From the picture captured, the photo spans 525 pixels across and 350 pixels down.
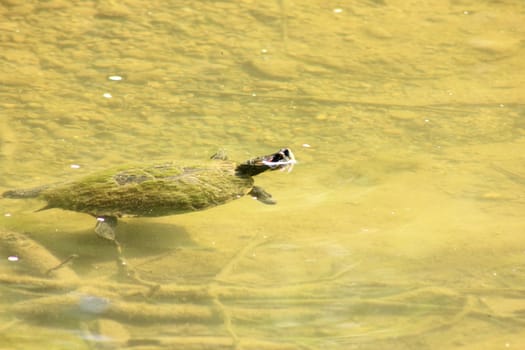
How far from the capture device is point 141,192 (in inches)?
140

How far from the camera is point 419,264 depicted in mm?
3604

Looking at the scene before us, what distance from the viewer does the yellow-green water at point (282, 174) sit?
10.5 ft

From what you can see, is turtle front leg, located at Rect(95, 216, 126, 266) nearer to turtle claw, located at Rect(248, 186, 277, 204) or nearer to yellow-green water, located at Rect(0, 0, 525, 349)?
yellow-green water, located at Rect(0, 0, 525, 349)

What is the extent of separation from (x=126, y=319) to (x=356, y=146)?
200 centimetres

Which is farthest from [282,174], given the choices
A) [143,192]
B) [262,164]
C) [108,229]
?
[108,229]

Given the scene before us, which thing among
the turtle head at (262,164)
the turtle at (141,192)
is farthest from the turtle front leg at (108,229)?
the turtle head at (262,164)

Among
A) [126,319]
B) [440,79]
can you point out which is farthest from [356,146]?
[126,319]

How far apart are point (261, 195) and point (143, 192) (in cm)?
65

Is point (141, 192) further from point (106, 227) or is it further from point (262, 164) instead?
point (262, 164)

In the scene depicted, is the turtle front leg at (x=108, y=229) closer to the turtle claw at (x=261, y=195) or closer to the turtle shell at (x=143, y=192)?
the turtle shell at (x=143, y=192)

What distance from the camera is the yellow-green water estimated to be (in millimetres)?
3201

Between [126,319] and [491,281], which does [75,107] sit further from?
[491,281]

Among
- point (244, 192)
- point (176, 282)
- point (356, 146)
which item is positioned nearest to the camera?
point (176, 282)

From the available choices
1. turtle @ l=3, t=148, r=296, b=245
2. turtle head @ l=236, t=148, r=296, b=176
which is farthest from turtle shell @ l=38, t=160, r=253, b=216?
turtle head @ l=236, t=148, r=296, b=176
